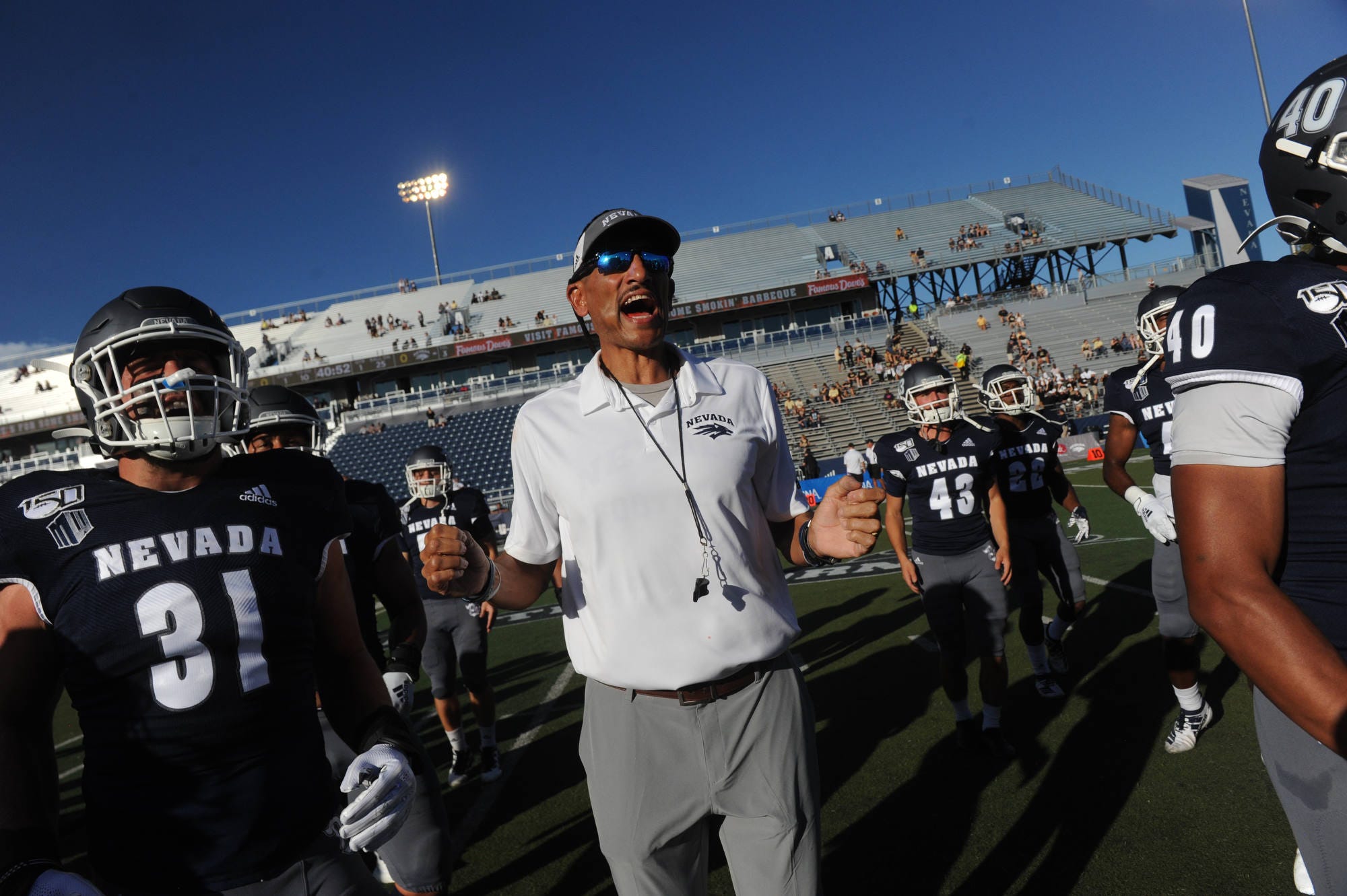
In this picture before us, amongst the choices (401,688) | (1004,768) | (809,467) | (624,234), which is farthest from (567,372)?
(624,234)

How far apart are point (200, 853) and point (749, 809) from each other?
1.24 meters

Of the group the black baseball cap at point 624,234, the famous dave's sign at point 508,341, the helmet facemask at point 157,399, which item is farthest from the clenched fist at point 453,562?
the famous dave's sign at point 508,341

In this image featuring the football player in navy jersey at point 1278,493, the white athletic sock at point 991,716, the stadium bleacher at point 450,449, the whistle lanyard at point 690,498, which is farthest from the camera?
the stadium bleacher at point 450,449

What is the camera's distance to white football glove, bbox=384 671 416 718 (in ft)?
11.6

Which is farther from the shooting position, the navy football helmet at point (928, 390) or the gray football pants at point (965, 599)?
the navy football helmet at point (928, 390)

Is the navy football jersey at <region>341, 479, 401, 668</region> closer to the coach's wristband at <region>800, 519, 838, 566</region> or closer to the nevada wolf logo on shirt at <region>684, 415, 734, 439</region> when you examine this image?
the nevada wolf logo on shirt at <region>684, 415, 734, 439</region>

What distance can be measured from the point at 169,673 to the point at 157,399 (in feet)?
2.09

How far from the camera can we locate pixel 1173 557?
14.6 ft

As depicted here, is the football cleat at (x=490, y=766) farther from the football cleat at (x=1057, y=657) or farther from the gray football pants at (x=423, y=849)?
the football cleat at (x=1057, y=657)

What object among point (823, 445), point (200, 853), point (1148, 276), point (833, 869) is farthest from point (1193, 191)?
point (200, 853)

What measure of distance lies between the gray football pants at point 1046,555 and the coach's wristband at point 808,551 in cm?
433

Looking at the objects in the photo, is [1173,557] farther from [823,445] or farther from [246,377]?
[823,445]

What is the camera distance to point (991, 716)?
4621 mm

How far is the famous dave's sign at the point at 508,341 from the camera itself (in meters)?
35.4
